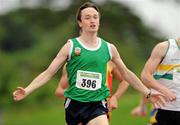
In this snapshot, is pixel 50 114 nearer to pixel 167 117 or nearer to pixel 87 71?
pixel 167 117

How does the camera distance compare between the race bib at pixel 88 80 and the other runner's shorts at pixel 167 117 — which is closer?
the race bib at pixel 88 80

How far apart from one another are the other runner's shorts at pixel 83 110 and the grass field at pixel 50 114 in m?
19.5

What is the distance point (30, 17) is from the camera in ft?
168

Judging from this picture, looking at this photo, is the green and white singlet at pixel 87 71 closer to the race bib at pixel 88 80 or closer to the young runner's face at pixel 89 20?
the race bib at pixel 88 80

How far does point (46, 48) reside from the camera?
40.8m

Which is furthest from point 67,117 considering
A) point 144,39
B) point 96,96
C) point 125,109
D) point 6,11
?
point 6,11

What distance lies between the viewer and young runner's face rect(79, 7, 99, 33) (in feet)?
26.3

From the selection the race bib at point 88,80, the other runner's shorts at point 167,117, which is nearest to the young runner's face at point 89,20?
the race bib at point 88,80

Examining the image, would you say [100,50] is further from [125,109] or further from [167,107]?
[125,109]

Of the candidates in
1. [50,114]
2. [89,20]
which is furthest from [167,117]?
[50,114]

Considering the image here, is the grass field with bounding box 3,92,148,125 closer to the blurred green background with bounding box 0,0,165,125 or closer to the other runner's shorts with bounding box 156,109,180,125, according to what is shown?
the blurred green background with bounding box 0,0,165,125

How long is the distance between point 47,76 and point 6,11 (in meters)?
47.1

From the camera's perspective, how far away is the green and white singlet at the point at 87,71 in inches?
315

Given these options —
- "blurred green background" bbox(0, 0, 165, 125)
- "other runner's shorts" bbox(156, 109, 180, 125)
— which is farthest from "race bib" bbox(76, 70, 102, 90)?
"blurred green background" bbox(0, 0, 165, 125)
